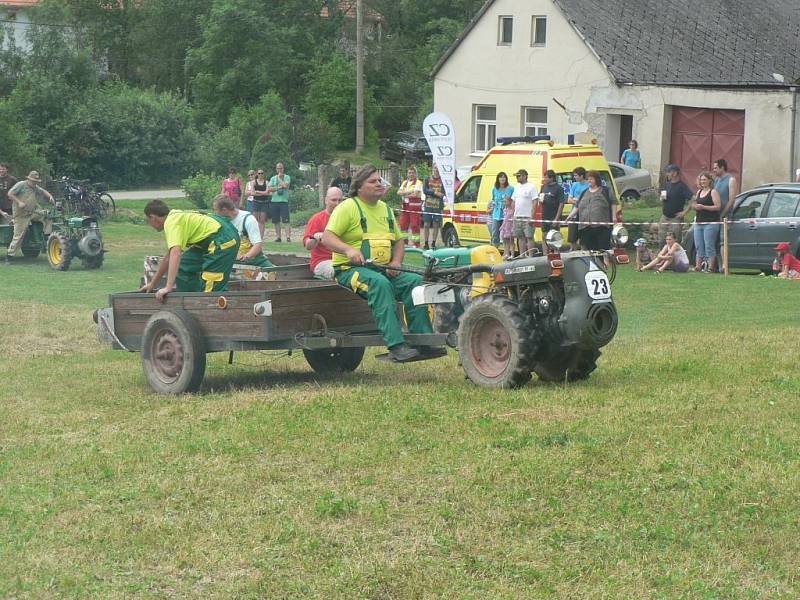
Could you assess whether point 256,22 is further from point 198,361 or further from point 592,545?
point 592,545

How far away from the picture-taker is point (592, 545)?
6.26 m

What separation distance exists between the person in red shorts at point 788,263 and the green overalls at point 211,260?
11013 millimetres

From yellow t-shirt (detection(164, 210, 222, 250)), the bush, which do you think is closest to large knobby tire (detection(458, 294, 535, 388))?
yellow t-shirt (detection(164, 210, 222, 250))

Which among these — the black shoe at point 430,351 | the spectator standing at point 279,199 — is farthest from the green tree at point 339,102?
the black shoe at point 430,351

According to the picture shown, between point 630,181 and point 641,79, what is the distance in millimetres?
3743

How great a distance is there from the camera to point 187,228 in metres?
11.3

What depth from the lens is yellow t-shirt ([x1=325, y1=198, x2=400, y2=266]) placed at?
421 inches

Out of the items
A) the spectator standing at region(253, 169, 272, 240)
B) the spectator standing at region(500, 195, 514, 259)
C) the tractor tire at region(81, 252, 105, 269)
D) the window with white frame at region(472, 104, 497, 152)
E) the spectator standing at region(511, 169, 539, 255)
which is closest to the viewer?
the spectator standing at region(511, 169, 539, 255)

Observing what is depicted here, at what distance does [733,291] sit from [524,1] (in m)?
24.5

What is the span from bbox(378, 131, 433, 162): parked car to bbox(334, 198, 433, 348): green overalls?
4128 centimetres

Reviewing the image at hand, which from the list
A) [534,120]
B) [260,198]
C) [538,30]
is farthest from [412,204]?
[538,30]

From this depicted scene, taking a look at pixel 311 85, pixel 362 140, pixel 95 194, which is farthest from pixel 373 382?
pixel 311 85

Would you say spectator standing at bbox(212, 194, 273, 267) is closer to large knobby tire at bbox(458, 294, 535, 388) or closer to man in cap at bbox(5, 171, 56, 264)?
large knobby tire at bbox(458, 294, 535, 388)

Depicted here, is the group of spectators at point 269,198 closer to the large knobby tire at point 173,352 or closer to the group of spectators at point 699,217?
the group of spectators at point 699,217
